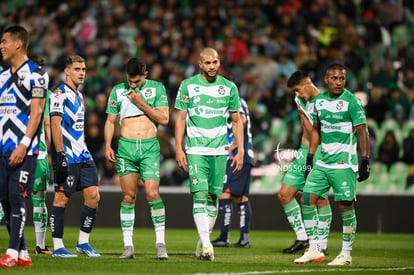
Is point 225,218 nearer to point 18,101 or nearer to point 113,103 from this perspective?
point 113,103

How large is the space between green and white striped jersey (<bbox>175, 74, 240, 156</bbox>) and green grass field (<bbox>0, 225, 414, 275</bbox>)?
1425 mm

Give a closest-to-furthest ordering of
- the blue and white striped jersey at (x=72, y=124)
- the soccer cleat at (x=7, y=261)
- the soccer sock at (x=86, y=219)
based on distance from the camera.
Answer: the soccer cleat at (x=7, y=261) < the blue and white striped jersey at (x=72, y=124) < the soccer sock at (x=86, y=219)

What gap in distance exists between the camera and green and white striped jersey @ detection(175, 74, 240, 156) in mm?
11789

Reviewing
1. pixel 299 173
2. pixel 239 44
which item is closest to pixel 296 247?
pixel 299 173

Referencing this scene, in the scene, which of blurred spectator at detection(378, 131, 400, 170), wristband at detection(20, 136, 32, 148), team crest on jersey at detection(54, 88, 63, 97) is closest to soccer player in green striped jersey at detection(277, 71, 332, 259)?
team crest on jersey at detection(54, 88, 63, 97)

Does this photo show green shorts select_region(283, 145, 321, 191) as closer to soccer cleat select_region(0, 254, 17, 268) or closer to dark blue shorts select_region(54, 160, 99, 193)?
dark blue shorts select_region(54, 160, 99, 193)

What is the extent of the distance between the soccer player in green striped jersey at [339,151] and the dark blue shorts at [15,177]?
3.56 metres

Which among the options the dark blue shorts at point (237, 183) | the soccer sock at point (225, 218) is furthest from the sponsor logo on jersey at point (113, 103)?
the soccer sock at point (225, 218)

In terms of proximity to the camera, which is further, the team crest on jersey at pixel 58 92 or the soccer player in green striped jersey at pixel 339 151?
the team crest on jersey at pixel 58 92

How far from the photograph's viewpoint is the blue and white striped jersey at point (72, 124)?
12047 mm

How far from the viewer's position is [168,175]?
66.9 feet

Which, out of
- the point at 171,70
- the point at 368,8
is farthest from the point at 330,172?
the point at 368,8

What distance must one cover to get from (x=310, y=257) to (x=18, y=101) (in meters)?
4.09

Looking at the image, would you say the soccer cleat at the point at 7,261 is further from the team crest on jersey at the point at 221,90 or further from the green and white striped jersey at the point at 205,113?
the team crest on jersey at the point at 221,90
